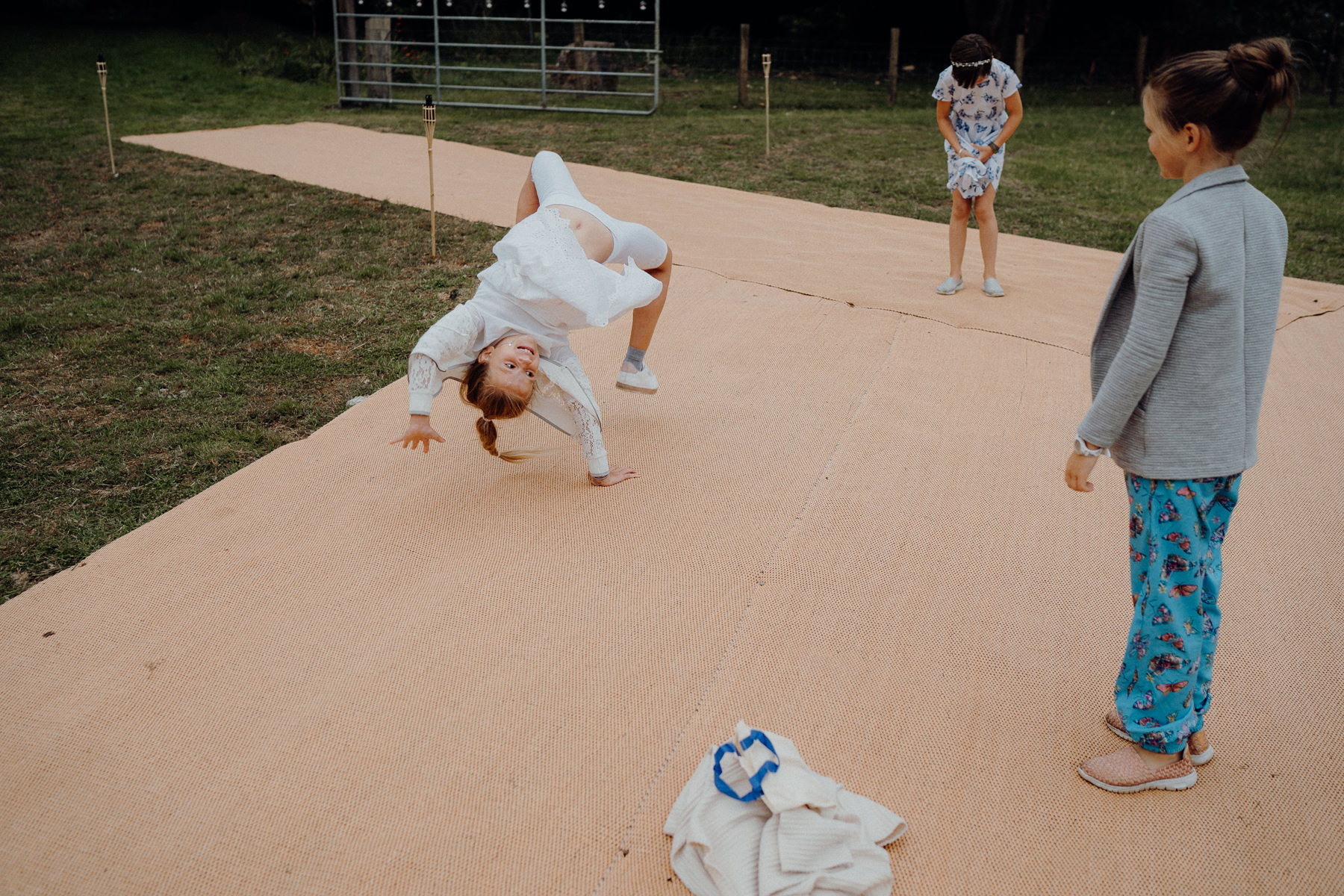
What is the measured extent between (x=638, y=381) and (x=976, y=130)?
2.54 metres

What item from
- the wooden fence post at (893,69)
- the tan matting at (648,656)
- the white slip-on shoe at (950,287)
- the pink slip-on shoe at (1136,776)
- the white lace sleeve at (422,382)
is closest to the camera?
the tan matting at (648,656)

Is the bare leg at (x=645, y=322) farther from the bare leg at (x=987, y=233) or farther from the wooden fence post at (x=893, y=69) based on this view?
the wooden fence post at (x=893, y=69)

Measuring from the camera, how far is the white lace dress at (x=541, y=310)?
2838 mm

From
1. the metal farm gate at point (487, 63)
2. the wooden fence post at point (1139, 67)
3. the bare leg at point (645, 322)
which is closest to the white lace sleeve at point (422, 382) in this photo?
the bare leg at point (645, 322)

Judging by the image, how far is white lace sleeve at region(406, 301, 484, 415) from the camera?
2.80 m

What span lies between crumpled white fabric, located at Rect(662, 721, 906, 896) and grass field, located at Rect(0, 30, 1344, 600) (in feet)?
6.98

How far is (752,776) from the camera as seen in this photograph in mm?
1859

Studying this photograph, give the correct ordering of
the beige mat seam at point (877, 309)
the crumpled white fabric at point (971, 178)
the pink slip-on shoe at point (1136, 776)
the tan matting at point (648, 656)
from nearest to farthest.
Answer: the tan matting at point (648, 656), the pink slip-on shoe at point (1136, 776), the beige mat seam at point (877, 309), the crumpled white fabric at point (971, 178)

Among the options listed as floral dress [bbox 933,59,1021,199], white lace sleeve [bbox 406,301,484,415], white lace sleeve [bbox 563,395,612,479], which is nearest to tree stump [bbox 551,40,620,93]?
floral dress [bbox 933,59,1021,199]

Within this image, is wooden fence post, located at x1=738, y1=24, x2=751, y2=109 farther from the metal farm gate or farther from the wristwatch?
the wristwatch

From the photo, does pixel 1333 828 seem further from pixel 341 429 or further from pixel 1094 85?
pixel 1094 85

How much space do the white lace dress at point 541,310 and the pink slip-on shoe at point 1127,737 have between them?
1669 millimetres

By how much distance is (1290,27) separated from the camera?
1670 cm

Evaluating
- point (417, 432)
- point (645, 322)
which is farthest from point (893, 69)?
point (417, 432)
